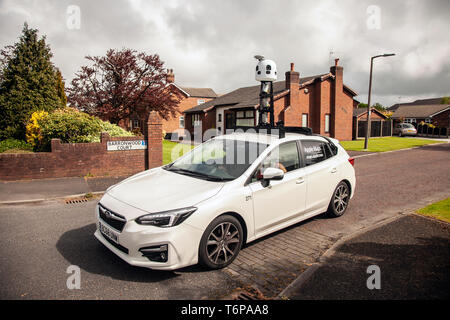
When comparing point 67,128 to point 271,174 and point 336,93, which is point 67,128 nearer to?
point 271,174

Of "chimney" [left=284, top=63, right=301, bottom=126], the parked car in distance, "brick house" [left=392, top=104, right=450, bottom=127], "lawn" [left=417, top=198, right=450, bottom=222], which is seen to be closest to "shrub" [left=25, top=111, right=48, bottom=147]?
"lawn" [left=417, top=198, right=450, bottom=222]

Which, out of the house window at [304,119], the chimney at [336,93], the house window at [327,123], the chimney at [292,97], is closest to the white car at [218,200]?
the chimney at [292,97]

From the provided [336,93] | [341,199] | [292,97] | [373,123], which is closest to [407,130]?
[373,123]

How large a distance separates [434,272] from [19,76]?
1660 centimetres

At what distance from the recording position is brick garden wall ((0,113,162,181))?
9.26m

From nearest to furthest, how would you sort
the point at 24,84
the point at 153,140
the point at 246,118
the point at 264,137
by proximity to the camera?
1. the point at 264,137
2. the point at 153,140
3. the point at 24,84
4. the point at 246,118

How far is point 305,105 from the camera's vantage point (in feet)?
93.6

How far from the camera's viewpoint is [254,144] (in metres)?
4.79

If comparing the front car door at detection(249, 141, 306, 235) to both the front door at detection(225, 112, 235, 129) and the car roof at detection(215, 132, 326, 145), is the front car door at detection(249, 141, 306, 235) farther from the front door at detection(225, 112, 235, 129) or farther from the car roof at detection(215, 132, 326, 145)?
the front door at detection(225, 112, 235, 129)

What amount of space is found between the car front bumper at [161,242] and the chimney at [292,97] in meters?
24.0

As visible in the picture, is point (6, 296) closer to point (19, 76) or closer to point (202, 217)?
point (202, 217)

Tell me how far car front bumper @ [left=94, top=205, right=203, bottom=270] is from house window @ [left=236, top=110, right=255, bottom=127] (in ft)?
77.2

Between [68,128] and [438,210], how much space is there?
10.9 meters
